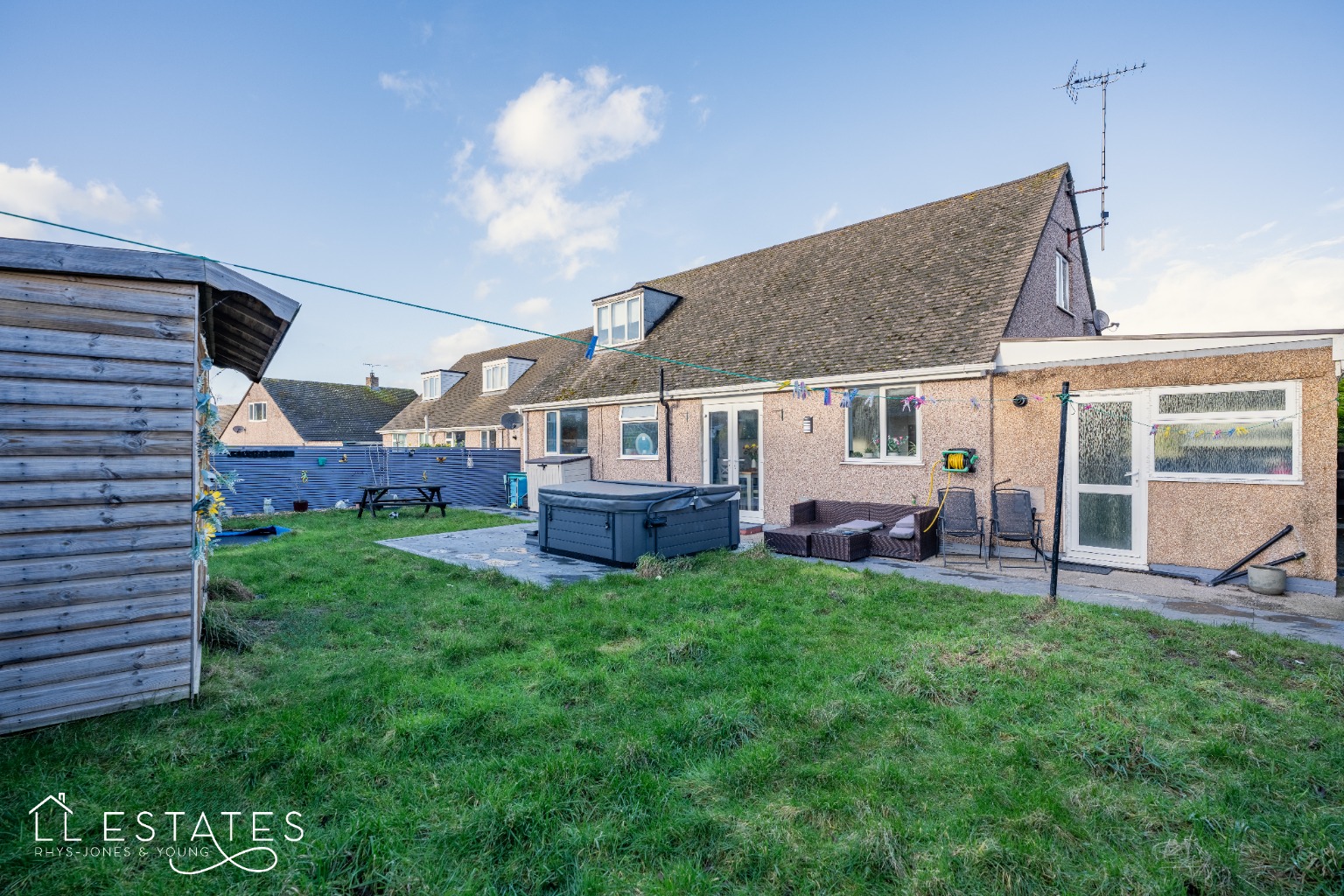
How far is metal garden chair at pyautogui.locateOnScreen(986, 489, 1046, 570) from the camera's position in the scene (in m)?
8.20

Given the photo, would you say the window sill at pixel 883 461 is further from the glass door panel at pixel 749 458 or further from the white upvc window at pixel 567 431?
the white upvc window at pixel 567 431

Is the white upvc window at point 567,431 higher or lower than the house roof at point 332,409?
lower

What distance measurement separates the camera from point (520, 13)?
1013 centimetres

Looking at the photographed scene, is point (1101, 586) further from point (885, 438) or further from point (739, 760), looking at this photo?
point (739, 760)

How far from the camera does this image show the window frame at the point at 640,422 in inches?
546

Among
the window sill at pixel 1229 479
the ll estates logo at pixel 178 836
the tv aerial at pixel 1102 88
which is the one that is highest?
the tv aerial at pixel 1102 88

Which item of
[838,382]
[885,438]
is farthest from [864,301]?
[885,438]

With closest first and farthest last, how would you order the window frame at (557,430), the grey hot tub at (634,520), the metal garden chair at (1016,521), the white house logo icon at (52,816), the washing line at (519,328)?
1. the white house logo icon at (52,816)
2. the washing line at (519,328)
3. the grey hot tub at (634,520)
4. the metal garden chair at (1016,521)
5. the window frame at (557,430)

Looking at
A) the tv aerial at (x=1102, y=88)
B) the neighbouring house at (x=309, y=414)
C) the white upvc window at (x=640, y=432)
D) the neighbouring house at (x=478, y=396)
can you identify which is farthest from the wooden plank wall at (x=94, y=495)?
the neighbouring house at (x=309, y=414)

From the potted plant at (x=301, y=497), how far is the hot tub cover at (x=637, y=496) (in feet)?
34.3

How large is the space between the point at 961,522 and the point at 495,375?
74.0ft

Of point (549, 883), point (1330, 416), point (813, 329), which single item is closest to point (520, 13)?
point (813, 329)

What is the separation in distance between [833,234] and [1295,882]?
48.7 ft

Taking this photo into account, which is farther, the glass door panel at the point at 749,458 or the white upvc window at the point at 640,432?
the white upvc window at the point at 640,432
